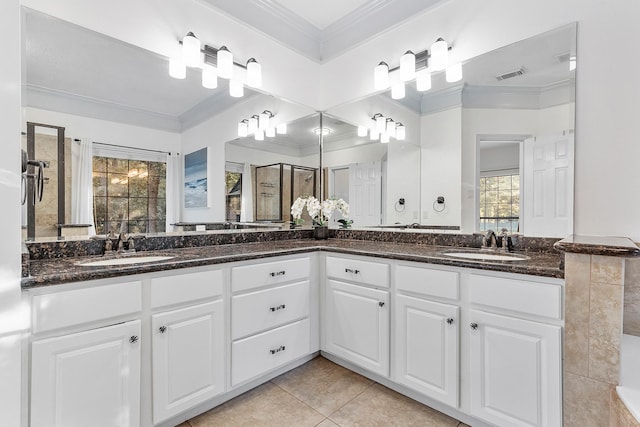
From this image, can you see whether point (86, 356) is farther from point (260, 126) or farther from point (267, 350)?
point (260, 126)

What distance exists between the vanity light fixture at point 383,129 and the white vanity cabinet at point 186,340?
1.75 metres

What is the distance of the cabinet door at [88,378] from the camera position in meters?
1.15

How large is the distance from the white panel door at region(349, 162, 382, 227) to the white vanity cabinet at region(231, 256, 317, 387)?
848 millimetres

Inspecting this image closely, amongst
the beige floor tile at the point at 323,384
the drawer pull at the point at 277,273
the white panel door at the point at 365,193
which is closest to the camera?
the beige floor tile at the point at 323,384

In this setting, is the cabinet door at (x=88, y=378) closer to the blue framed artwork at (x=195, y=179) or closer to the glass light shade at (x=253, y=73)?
the blue framed artwork at (x=195, y=179)

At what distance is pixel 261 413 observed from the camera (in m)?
1.70

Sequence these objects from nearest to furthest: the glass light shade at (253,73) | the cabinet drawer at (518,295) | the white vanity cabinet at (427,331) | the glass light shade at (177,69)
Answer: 1. the cabinet drawer at (518,295)
2. the white vanity cabinet at (427,331)
3. the glass light shade at (177,69)
4. the glass light shade at (253,73)

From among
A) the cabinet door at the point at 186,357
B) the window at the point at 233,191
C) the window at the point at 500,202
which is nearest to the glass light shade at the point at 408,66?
the window at the point at 500,202

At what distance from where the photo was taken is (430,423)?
1625mm

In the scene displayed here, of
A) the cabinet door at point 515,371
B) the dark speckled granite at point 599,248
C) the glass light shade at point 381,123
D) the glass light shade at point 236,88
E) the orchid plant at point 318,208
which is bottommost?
the cabinet door at point 515,371

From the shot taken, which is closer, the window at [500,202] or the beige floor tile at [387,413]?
the beige floor tile at [387,413]

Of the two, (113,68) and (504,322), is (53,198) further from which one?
(504,322)

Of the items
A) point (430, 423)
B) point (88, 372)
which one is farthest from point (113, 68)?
point (430, 423)

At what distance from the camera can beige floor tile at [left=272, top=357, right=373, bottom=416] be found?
1808mm
